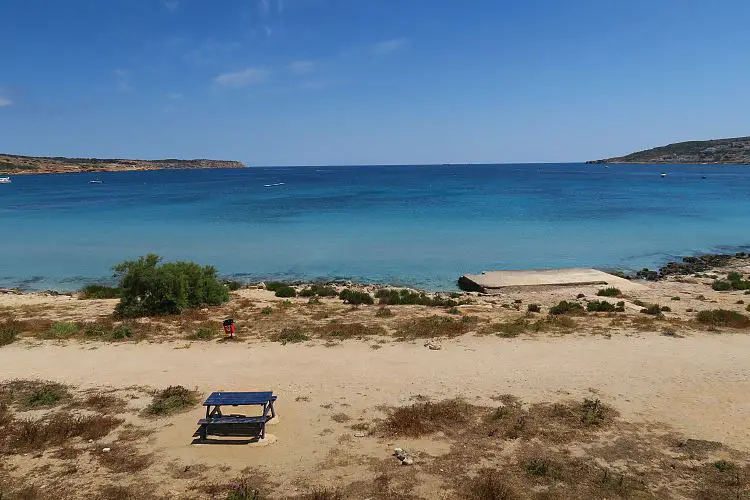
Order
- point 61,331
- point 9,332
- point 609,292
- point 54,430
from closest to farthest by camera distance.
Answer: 1. point 54,430
2. point 9,332
3. point 61,331
4. point 609,292

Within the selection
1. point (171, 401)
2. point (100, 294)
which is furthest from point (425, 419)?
point (100, 294)

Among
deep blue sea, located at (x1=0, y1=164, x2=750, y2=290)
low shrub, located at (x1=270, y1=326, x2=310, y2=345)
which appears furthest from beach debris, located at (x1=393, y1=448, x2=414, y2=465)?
deep blue sea, located at (x1=0, y1=164, x2=750, y2=290)

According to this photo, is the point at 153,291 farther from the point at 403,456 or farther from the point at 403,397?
the point at 403,456

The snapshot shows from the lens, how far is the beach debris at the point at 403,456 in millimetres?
8094

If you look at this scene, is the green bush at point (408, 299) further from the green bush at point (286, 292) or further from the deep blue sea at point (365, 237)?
the deep blue sea at point (365, 237)

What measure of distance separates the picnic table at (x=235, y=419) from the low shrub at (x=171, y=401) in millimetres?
1006

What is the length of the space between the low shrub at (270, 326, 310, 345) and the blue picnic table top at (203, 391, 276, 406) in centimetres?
507

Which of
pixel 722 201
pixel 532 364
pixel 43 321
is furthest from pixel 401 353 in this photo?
pixel 722 201

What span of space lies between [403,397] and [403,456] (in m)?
2.57

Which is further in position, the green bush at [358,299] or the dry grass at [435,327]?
the green bush at [358,299]

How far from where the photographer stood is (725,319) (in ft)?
54.3

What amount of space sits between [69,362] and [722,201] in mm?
85694

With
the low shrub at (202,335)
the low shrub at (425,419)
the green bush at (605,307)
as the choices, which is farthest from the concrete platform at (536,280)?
the low shrub at (425,419)

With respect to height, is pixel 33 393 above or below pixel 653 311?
A: above
